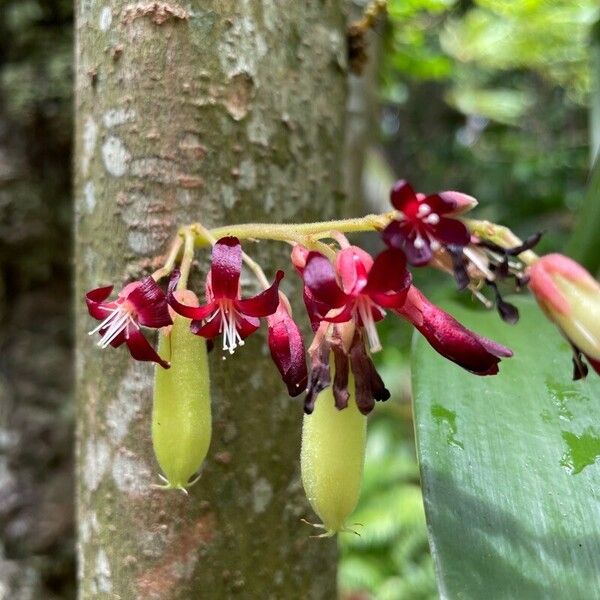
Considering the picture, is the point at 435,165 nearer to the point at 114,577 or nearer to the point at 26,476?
the point at 26,476

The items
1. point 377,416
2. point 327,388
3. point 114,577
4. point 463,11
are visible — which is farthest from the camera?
point 377,416

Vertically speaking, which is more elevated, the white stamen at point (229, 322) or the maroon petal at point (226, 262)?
the maroon petal at point (226, 262)

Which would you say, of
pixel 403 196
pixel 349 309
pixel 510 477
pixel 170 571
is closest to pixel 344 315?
pixel 349 309

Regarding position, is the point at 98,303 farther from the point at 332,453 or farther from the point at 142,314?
the point at 332,453

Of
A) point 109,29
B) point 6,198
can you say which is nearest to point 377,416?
point 6,198

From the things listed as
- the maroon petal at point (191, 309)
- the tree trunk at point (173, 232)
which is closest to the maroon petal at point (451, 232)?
the maroon petal at point (191, 309)

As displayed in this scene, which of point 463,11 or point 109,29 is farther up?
A: point 109,29

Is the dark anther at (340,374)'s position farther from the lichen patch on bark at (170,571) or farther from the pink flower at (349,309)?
the lichen patch on bark at (170,571)
